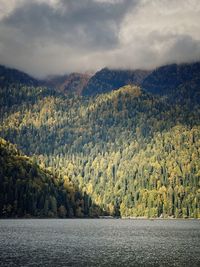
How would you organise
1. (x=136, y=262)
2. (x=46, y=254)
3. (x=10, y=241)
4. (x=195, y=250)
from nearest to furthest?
(x=136, y=262) → (x=46, y=254) → (x=195, y=250) → (x=10, y=241)

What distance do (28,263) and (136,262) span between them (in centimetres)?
2271

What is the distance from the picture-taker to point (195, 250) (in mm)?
133875

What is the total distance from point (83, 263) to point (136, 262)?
11663 millimetres

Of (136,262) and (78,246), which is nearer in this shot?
(136,262)

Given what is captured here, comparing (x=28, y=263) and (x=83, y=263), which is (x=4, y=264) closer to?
(x=28, y=263)

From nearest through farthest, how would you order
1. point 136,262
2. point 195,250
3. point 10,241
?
point 136,262 < point 195,250 < point 10,241

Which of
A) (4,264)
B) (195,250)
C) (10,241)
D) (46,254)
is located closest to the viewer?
(4,264)

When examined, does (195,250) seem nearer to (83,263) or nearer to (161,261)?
(161,261)

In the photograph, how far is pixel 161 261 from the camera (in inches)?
4365

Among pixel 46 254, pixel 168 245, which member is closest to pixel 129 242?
pixel 168 245

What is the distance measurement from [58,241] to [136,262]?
2044 inches

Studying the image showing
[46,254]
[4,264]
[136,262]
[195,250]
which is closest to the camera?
[4,264]

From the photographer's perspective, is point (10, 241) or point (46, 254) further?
point (10, 241)

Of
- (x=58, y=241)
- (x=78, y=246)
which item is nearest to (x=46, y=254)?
(x=78, y=246)
